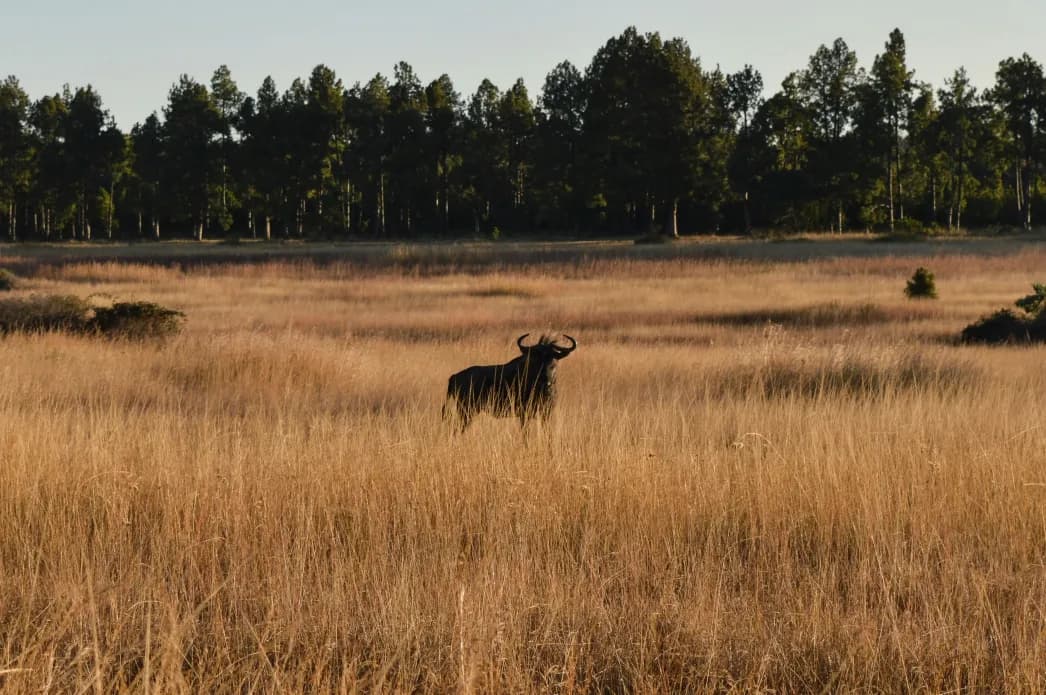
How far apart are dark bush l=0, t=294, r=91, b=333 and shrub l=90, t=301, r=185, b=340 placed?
438mm

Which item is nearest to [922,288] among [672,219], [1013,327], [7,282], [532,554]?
[1013,327]

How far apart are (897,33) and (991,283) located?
1800 inches

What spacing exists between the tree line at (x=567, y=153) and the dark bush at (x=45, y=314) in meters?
49.5

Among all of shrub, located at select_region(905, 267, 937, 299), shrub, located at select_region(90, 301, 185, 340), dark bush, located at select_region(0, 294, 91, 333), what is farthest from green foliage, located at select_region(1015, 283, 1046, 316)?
dark bush, located at select_region(0, 294, 91, 333)

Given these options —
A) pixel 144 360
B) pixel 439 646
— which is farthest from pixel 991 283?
pixel 439 646

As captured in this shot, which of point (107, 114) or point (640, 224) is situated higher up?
point (107, 114)

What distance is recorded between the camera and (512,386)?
847 centimetres

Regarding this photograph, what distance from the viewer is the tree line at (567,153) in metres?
66.4

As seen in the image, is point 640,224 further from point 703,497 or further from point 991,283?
point 703,497

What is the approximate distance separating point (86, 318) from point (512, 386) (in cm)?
1252

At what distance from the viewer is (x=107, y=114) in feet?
261

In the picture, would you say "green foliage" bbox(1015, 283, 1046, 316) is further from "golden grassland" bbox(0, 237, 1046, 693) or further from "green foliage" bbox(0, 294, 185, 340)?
"green foliage" bbox(0, 294, 185, 340)

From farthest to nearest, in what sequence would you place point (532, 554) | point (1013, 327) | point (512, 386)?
point (1013, 327), point (512, 386), point (532, 554)

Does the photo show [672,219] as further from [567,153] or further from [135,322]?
[135,322]
